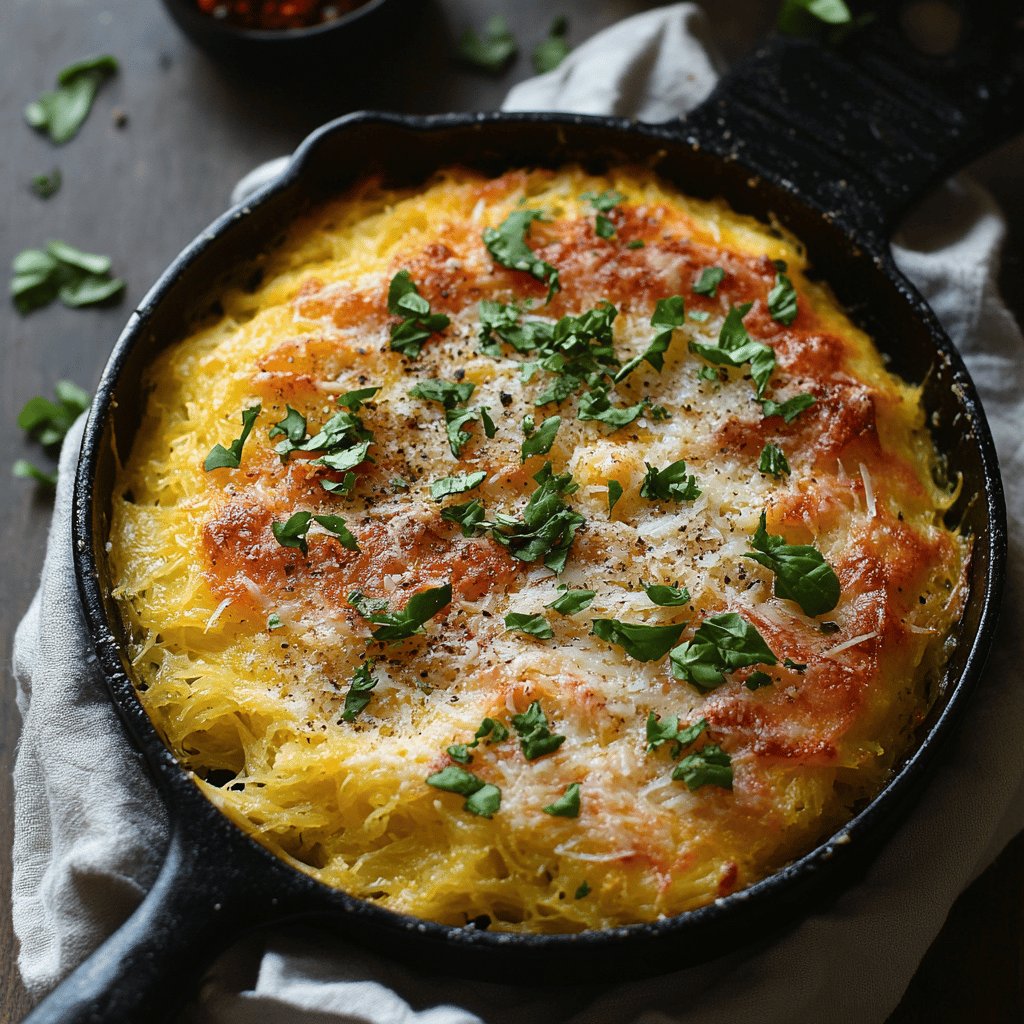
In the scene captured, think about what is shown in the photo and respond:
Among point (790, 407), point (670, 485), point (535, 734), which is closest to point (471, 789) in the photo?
point (535, 734)

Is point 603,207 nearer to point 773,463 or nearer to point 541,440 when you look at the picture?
point 541,440

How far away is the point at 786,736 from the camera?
285cm

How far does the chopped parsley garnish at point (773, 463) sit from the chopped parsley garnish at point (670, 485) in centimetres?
21

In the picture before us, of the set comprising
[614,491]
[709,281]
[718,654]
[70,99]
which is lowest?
[718,654]

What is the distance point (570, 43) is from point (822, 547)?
286 cm

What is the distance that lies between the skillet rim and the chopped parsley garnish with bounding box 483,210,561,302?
0.65 meters

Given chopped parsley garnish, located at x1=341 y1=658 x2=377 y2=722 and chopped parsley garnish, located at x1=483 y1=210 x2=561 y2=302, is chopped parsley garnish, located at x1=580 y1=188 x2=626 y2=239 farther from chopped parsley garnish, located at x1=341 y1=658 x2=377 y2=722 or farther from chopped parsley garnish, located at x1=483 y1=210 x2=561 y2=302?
chopped parsley garnish, located at x1=341 y1=658 x2=377 y2=722

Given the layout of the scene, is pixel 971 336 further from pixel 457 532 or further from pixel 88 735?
pixel 88 735

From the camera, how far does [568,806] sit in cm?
272

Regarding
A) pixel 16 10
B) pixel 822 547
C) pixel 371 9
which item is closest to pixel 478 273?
pixel 822 547

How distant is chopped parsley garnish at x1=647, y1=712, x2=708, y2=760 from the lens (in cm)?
280

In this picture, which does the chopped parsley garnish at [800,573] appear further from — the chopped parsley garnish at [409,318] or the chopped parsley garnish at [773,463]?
the chopped parsley garnish at [409,318]

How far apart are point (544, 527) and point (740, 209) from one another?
58.9 inches

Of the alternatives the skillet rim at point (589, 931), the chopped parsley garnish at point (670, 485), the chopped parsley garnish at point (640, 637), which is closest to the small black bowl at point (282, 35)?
the skillet rim at point (589, 931)
